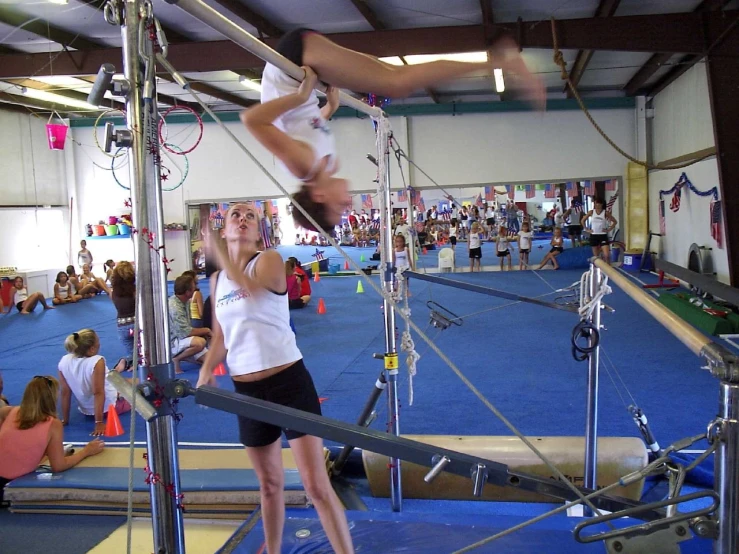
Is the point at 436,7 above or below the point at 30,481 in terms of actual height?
above

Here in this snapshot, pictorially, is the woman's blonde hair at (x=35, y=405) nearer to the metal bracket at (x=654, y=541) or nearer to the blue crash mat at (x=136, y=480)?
the blue crash mat at (x=136, y=480)

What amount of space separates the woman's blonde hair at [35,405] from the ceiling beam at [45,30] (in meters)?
5.55

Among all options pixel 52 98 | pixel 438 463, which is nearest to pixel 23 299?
pixel 52 98

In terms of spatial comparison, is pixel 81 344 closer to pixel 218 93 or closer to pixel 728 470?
pixel 728 470

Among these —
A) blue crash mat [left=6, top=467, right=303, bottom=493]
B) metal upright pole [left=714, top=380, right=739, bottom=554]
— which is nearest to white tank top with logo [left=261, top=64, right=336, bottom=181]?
metal upright pole [left=714, top=380, right=739, bottom=554]

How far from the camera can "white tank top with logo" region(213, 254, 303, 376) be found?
2.01 m

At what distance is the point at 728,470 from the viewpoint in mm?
1145

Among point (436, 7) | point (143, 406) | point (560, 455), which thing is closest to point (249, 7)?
point (436, 7)

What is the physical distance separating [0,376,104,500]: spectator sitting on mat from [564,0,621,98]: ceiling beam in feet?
23.0

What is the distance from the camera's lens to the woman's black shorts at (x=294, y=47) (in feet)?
6.38

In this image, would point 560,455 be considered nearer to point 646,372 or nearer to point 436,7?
point 646,372

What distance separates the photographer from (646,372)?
203 inches

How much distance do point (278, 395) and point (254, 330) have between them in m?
0.23

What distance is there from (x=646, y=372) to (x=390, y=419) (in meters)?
3.07
